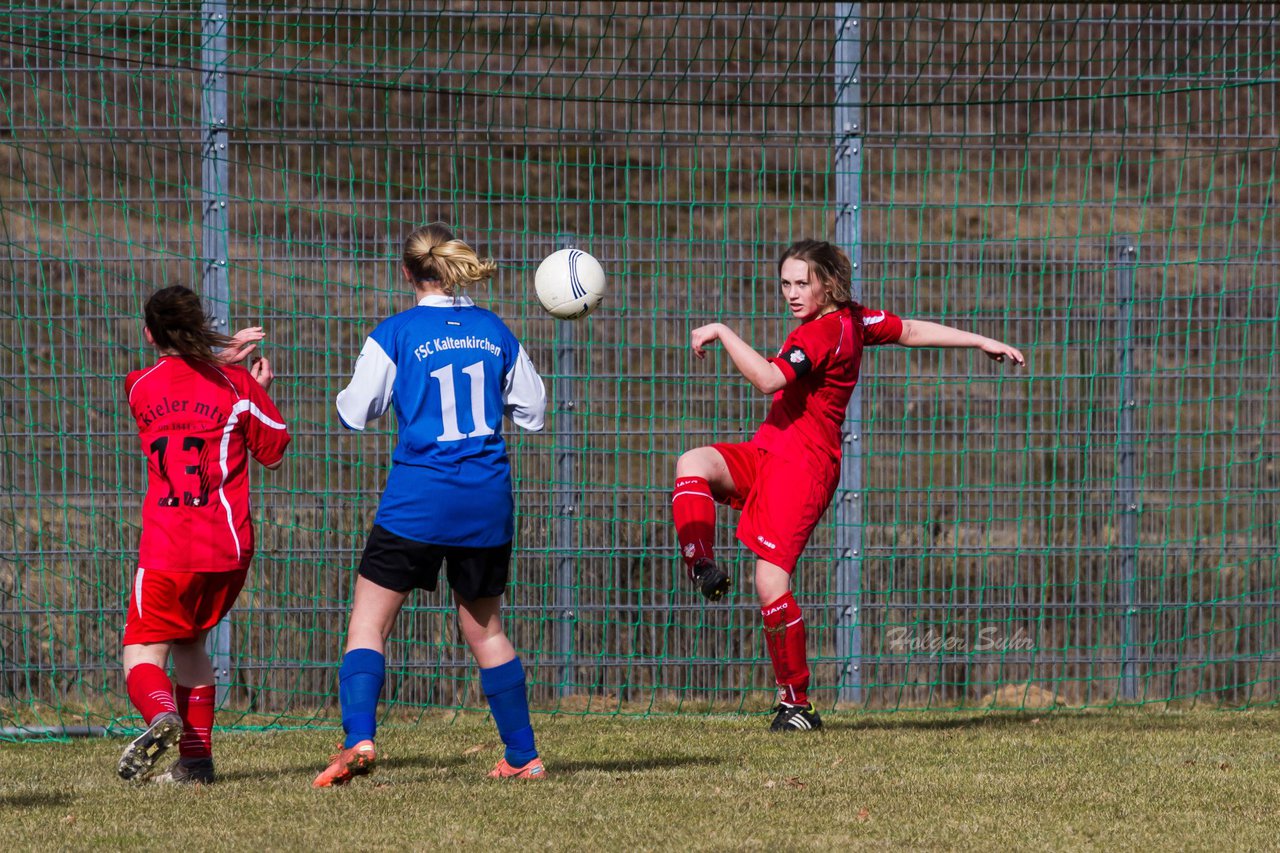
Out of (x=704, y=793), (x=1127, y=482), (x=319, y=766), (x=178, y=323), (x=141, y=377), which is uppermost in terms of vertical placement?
(x=178, y=323)

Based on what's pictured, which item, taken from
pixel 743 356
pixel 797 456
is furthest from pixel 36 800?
pixel 797 456

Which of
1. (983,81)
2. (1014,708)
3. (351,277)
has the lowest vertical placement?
(1014,708)

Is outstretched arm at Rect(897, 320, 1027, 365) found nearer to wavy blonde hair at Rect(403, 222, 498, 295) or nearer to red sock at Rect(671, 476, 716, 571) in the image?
red sock at Rect(671, 476, 716, 571)

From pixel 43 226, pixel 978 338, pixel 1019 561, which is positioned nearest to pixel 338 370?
pixel 978 338

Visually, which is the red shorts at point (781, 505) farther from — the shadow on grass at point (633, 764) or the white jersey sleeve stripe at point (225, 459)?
the white jersey sleeve stripe at point (225, 459)

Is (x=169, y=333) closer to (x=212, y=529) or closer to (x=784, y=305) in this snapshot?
(x=212, y=529)

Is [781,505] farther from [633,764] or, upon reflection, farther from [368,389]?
[368,389]

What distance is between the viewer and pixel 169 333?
5012mm

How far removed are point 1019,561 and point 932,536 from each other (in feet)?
1.56

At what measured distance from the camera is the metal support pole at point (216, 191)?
6.95m

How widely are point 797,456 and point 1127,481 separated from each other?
2.52 meters

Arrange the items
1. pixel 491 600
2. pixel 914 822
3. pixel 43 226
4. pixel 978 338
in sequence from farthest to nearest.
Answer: pixel 43 226 → pixel 978 338 → pixel 491 600 → pixel 914 822

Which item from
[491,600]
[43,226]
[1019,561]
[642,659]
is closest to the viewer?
[491,600]

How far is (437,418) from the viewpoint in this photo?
4.66 metres
